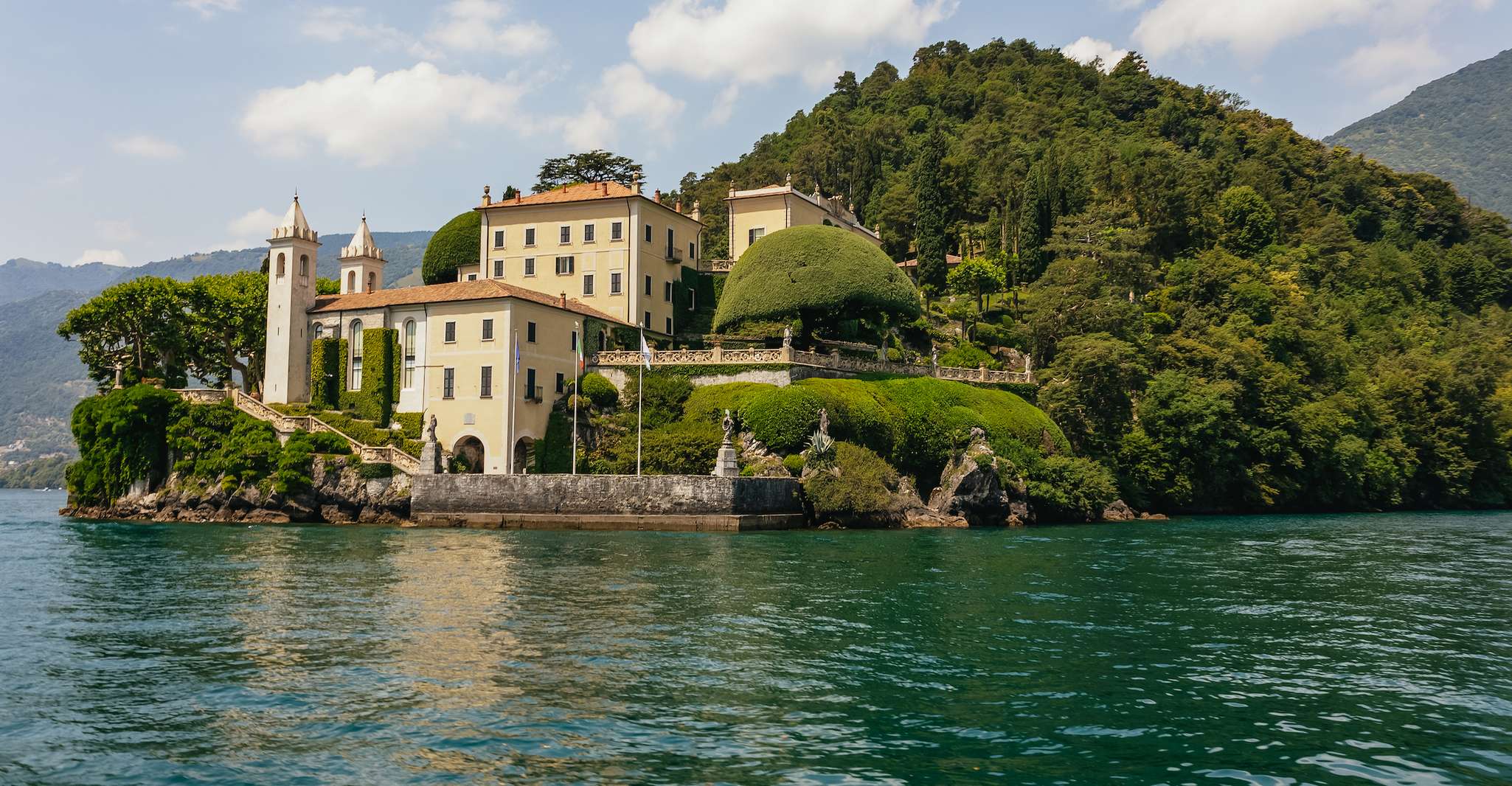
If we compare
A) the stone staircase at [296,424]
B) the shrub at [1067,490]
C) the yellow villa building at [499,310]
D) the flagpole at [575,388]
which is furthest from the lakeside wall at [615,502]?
the shrub at [1067,490]

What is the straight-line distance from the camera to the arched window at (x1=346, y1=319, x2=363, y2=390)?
59.7m

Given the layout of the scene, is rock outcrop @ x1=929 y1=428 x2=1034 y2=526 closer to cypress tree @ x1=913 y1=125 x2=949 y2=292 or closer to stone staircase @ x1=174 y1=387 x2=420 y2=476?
stone staircase @ x1=174 y1=387 x2=420 y2=476

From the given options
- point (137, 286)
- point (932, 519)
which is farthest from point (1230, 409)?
point (137, 286)

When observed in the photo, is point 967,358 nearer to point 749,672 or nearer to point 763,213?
point 763,213

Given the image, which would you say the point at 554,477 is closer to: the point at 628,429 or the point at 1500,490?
the point at 628,429

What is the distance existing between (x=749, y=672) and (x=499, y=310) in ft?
138

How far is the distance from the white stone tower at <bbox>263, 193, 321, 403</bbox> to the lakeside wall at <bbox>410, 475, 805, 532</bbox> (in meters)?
15.6

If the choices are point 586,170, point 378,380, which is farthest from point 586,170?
point 378,380

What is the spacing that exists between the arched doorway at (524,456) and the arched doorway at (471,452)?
1.80m

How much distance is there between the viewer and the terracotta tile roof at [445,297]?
57.0m

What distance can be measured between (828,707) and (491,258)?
6037cm

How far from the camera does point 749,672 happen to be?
1705 cm

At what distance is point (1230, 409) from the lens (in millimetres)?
65375

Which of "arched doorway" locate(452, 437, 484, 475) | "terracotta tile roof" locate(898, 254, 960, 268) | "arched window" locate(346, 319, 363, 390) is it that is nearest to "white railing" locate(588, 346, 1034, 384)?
"arched doorway" locate(452, 437, 484, 475)
